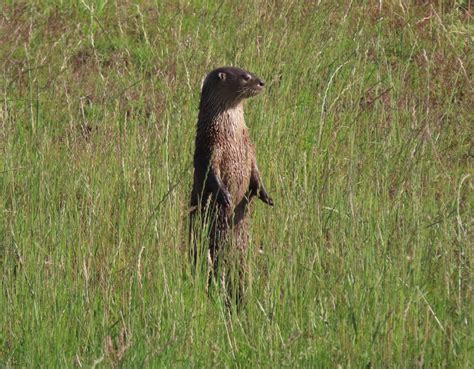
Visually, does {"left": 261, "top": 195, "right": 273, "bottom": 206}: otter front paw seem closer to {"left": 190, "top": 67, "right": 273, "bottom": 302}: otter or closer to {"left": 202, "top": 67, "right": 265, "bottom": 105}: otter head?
{"left": 190, "top": 67, "right": 273, "bottom": 302}: otter

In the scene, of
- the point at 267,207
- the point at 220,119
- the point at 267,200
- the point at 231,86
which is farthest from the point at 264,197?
the point at 231,86

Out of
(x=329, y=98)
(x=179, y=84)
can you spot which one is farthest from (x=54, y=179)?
(x=329, y=98)

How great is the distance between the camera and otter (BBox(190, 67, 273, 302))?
544cm

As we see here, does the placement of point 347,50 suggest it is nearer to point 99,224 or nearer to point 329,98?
point 329,98

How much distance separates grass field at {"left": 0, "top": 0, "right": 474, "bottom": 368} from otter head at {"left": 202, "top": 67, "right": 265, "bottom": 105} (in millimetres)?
373

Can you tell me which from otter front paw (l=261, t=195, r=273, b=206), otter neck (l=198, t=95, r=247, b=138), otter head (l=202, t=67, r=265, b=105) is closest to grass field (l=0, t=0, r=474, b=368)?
otter front paw (l=261, t=195, r=273, b=206)

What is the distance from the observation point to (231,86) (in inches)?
229

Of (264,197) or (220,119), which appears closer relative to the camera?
(264,197)

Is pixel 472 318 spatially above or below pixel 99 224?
above

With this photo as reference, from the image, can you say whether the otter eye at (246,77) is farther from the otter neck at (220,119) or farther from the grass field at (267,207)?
the grass field at (267,207)

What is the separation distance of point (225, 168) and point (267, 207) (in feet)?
1.04

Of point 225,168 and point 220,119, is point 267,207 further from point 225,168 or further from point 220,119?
point 220,119

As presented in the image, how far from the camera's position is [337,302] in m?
4.23

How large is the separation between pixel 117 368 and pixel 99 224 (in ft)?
4.47
